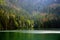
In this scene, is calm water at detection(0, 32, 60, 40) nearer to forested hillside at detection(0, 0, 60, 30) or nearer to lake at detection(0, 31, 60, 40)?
lake at detection(0, 31, 60, 40)

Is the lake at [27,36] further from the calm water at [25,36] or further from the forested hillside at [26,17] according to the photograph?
the forested hillside at [26,17]

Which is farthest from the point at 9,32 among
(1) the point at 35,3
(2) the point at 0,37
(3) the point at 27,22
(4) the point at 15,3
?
(1) the point at 35,3

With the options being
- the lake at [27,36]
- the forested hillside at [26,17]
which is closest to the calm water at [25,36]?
the lake at [27,36]

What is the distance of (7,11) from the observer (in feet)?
12.1

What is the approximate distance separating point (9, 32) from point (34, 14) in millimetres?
873

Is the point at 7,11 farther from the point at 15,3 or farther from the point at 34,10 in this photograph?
the point at 34,10

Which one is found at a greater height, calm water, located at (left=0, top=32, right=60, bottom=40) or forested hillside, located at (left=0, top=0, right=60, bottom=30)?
forested hillside, located at (left=0, top=0, right=60, bottom=30)

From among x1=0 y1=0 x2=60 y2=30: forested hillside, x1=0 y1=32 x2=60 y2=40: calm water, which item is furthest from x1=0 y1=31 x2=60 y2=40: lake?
x1=0 y1=0 x2=60 y2=30: forested hillside

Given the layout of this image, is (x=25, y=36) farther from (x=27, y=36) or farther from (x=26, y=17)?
(x=26, y=17)

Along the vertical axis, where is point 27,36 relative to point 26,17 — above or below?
below

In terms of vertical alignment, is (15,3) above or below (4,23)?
above

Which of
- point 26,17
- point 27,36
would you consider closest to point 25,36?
point 27,36

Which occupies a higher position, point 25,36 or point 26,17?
point 26,17

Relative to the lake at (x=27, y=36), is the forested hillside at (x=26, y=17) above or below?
above
